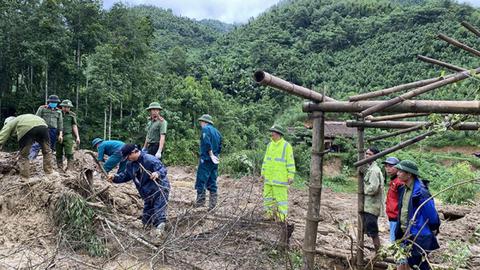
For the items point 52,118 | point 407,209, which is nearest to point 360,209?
point 407,209

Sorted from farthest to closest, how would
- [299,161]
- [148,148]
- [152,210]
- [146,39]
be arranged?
[146,39] < [299,161] < [148,148] < [152,210]

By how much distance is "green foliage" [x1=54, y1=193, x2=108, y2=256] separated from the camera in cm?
470

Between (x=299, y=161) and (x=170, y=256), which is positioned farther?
(x=299, y=161)

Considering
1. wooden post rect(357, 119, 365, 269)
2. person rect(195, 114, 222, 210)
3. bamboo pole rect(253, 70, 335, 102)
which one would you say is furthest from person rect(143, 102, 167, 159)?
bamboo pole rect(253, 70, 335, 102)

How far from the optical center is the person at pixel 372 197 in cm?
505

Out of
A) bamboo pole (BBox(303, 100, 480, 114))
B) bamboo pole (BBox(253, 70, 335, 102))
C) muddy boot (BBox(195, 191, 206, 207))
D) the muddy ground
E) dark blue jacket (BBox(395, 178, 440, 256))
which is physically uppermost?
bamboo pole (BBox(253, 70, 335, 102))

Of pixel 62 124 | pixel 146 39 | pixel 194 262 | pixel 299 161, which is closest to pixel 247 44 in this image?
pixel 146 39

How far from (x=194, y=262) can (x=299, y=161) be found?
16688 mm

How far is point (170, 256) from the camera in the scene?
418cm

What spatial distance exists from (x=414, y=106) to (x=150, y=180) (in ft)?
10.3

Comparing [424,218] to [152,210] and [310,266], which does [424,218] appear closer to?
[310,266]

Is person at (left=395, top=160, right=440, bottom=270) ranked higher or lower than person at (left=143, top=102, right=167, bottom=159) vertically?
lower

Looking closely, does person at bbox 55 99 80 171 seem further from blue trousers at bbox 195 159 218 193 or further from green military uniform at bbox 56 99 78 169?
blue trousers at bbox 195 159 218 193

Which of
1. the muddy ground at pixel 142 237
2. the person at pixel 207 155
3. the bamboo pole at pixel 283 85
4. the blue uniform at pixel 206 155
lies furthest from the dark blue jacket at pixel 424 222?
the blue uniform at pixel 206 155
